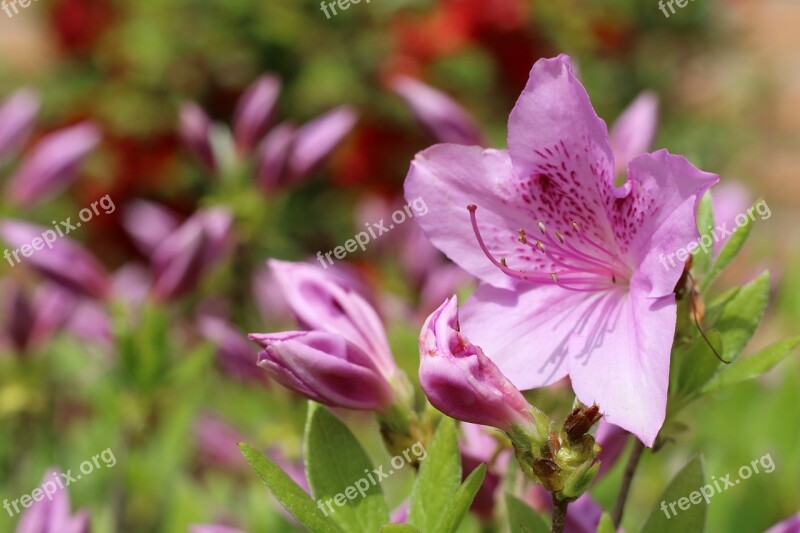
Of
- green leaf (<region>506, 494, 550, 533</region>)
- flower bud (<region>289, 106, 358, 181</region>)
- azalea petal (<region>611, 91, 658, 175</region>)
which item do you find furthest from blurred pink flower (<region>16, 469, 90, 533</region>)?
flower bud (<region>289, 106, 358, 181</region>)

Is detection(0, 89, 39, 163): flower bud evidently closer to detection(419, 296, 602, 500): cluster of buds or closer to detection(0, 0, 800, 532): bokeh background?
detection(0, 0, 800, 532): bokeh background

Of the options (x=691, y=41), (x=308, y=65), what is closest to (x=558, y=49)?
(x=308, y=65)

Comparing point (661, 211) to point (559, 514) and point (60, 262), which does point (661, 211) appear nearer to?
point (559, 514)

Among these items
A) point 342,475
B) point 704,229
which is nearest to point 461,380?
point 342,475

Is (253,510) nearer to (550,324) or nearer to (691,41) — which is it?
(550,324)

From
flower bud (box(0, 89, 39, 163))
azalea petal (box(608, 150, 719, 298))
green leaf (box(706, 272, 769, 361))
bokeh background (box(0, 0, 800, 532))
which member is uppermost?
flower bud (box(0, 89, 39, 163))
